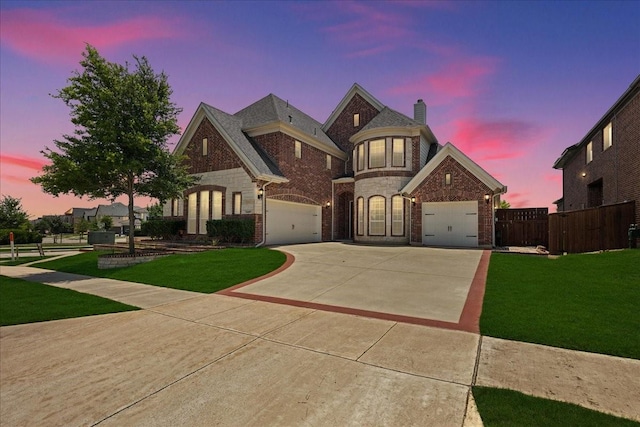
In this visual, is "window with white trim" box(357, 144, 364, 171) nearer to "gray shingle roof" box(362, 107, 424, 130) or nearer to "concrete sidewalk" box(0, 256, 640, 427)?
"gray shingle roof" box(362, 107, 424, 130)

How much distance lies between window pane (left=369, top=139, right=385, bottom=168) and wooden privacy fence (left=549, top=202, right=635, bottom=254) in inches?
425

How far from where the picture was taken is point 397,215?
20.1 m

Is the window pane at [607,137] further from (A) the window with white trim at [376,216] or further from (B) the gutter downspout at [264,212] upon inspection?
(B) the gutter downspout at [264,212]

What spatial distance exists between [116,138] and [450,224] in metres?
18.0

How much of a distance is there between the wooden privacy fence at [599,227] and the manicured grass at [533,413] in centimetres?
1303

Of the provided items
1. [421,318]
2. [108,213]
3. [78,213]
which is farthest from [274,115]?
[78,213]

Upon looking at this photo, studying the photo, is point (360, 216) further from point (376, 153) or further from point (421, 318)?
point (421, 318)

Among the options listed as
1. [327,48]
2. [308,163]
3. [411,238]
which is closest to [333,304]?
[327,48]

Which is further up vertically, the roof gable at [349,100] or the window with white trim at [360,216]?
the roof gable at [349,100]

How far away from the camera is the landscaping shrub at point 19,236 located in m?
31.9


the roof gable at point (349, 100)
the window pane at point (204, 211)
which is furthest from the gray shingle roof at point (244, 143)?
the roof gable at point (349, 100)

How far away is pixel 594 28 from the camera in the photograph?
36.8 feet

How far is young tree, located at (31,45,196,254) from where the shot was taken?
→ 13.0 m

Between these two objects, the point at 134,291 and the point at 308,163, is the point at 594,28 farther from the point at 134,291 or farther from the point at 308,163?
the point at 134,291
